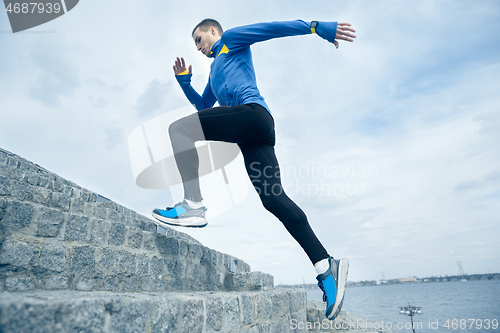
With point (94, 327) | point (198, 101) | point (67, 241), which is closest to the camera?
point (94, 327)

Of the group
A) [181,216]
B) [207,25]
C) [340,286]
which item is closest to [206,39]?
[207,25]

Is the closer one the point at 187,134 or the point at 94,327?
the point at 94,327

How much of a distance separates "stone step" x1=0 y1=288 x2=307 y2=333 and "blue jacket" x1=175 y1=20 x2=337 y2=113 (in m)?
1.42

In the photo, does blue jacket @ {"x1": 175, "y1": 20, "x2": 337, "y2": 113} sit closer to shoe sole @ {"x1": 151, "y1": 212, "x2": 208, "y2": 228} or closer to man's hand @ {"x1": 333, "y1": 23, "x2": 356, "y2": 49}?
man's hand @ {"x1": 333, "y1": 23, "x2": 356, "y2": 49}

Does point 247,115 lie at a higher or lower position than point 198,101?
lower

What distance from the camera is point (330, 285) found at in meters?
1.84

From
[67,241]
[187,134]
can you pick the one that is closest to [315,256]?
[187,134]

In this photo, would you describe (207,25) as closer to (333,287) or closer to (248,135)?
(248,135)

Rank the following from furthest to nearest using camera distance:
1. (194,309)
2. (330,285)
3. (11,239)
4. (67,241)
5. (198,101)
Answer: (198,101), (67,241), (11,239), (330,285), (194,309)

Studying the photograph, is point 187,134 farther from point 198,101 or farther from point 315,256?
point 315,256

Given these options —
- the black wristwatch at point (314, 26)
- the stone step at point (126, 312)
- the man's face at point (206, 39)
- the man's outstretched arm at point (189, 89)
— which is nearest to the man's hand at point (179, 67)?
the man's outstretched arm at point (189, 89)

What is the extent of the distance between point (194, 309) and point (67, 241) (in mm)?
1632

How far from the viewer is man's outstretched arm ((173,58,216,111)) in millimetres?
2617

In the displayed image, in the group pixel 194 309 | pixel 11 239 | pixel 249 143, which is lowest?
pixel 194 309
